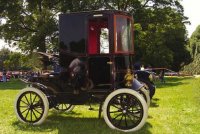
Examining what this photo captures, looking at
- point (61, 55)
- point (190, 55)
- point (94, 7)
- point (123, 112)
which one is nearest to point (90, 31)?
point (61, 55)

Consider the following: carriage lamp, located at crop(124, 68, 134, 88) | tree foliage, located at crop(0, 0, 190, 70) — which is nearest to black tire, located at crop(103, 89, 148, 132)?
carriage lamp, located at crop(124, 68, 134, 88)

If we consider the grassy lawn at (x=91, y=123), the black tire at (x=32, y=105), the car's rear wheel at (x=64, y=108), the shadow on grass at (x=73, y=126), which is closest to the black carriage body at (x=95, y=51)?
the black tire at (x=32, y=105)

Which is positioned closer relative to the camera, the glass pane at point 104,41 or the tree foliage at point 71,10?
the glass pane at point 104,41

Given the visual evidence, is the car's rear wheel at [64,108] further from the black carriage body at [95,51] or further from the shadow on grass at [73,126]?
the black carriage body at [95,51]

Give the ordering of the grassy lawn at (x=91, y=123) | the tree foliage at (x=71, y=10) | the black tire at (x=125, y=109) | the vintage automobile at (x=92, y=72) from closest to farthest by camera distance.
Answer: the black tire at (x=125, y=109)
the grassy lawn at (x=91, y=123)
the vintage automobile at (x=92, y=72)
the tree foliage at (x=71, y=10)

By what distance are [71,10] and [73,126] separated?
Answer: 28788 millimetres

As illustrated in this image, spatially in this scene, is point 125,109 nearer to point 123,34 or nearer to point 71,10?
point 123,34

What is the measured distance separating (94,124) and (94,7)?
2885cm

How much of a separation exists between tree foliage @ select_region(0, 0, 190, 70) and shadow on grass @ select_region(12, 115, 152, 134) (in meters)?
26.9

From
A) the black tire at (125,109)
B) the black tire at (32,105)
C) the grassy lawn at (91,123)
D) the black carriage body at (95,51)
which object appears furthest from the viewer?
the black tire at (32,105)

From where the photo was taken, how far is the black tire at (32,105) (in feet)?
37.5

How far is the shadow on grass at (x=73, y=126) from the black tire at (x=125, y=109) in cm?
20

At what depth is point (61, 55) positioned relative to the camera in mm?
11570

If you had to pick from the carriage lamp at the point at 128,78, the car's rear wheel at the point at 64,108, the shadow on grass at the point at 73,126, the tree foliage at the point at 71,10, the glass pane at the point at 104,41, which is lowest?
the shadow on grass at the point at 73,126
